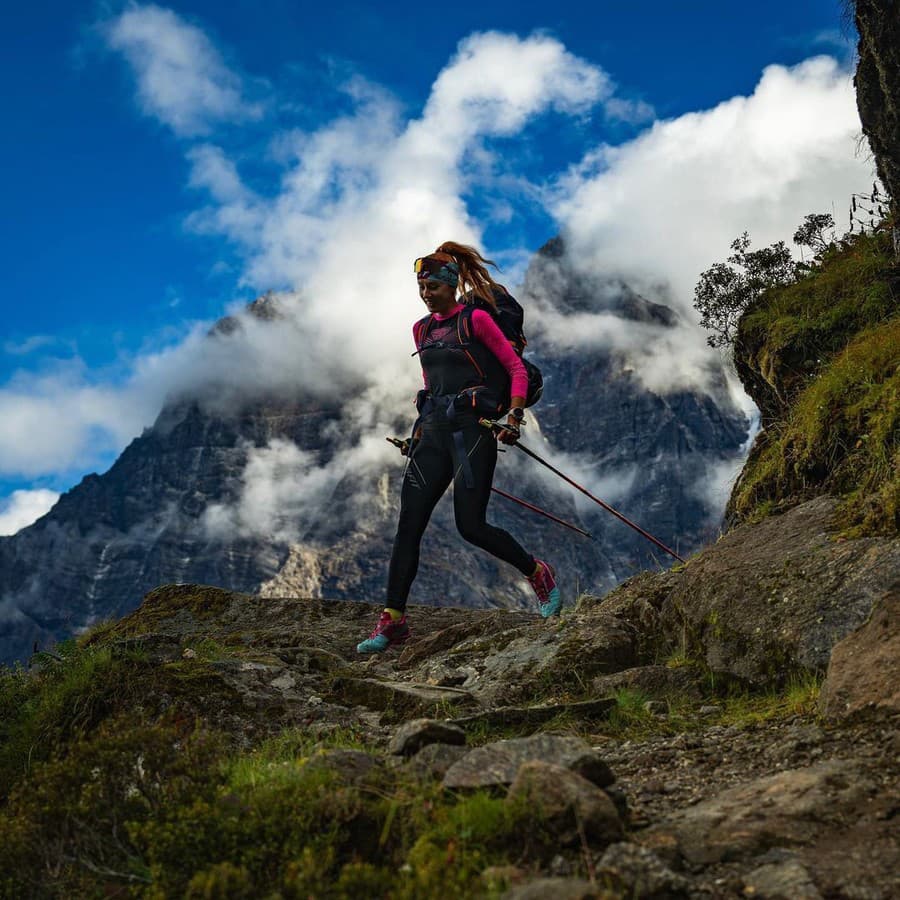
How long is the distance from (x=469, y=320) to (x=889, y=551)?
571 centimetres

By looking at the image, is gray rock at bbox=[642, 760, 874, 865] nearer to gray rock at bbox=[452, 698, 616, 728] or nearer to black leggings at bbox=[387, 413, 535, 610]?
gray rock at bbox=[452, 698, 616, 728]

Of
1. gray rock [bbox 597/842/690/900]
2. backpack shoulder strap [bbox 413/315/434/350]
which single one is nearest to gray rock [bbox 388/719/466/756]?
gray rock [bbox 597/842/690/900]

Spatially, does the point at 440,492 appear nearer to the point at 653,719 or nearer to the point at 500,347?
the point at 500,347

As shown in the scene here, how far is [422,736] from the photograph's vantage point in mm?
4418

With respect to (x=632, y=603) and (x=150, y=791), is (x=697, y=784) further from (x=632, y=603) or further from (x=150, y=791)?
(x=632, y=603)

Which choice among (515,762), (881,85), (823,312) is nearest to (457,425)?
(823,312)

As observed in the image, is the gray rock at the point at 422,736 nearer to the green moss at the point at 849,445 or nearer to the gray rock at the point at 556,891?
the gray rock at the point at 556,891

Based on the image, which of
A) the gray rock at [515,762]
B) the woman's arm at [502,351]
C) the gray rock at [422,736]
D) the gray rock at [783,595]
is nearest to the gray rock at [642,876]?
the gray rock at [515,762]

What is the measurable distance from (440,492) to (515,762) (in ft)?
22.0

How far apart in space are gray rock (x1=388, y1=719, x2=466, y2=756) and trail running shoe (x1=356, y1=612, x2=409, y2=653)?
5254mm

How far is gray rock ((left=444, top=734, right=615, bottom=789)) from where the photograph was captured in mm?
3629

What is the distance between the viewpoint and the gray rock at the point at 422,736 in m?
4.36

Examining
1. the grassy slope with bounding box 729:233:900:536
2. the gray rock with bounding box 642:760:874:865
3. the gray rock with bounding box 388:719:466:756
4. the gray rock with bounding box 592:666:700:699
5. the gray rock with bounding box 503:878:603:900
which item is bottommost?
the gray rock with bounding box 503:878:603:900

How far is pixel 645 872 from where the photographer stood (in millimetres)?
2949
